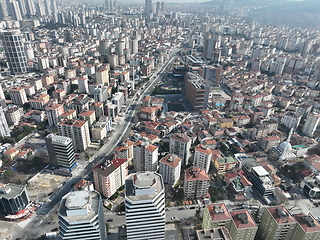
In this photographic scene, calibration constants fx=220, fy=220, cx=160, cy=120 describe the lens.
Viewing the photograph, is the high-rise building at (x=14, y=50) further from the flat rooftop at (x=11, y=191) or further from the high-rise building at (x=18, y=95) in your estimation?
the flat rooftop at (x=11, y=191)

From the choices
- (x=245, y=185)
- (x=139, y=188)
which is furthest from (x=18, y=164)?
(x=245, y=185)

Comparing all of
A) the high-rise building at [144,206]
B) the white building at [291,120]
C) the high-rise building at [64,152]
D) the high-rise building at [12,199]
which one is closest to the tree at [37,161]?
the high-rise building at [64,152]

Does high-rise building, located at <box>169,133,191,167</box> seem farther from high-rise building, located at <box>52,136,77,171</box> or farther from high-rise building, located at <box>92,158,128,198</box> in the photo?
high-rise building, located at <box>52,136,77,171</box>

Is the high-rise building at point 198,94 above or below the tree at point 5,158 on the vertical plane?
above

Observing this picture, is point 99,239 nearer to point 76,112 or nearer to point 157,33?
point 76,112

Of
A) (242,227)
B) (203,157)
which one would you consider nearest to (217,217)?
(242,227)

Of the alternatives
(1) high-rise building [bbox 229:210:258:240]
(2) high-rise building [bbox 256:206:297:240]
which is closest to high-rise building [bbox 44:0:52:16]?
(1) high-rise building [bbox 229:210:258:240]
